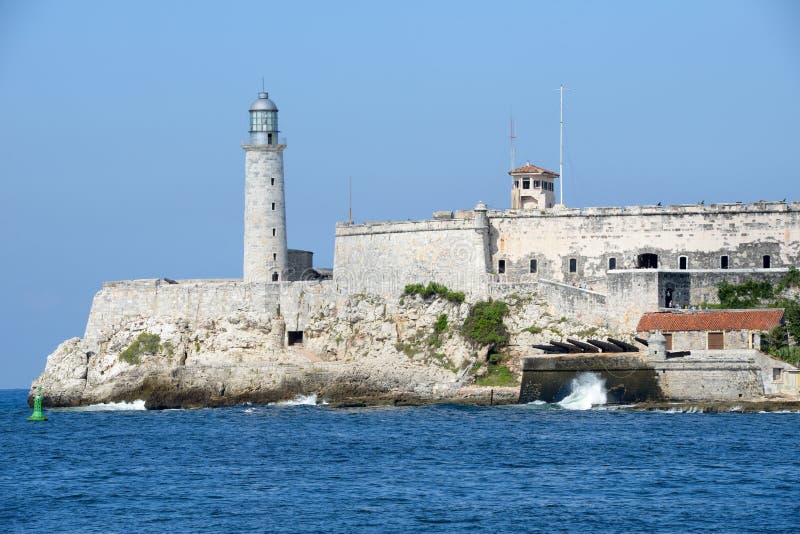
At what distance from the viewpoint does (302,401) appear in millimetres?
55938

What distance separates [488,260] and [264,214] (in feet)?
30.2

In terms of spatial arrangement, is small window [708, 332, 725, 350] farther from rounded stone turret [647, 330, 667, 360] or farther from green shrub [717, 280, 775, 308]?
green shrub [717, 280, 775, 308]

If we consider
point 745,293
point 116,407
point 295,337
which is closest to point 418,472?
point 745,293

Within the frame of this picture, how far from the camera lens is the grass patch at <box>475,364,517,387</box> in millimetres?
52438

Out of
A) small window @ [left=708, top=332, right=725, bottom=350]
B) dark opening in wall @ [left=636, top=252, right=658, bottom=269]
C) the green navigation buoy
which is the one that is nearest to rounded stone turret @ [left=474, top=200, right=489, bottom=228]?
dark opening in wall @ [left=636, top=252, right=658, bottom=269]

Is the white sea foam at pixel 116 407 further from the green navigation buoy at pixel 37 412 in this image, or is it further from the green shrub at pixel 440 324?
the green shrub at pixel 440 324

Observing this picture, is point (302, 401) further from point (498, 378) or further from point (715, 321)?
point (715, 321)

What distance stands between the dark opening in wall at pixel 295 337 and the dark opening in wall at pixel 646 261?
43.4 feet

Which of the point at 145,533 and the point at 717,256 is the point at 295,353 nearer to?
the point at 717,256

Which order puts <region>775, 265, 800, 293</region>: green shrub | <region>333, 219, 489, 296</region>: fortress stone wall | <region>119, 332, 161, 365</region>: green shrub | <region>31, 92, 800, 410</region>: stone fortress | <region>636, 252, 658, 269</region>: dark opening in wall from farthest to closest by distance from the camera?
<region>119, 332, 161, 365</region>: green shrub
<region>333, 219, 489, 296</region>: fortress stone wall
<region>636, 252, 658, 269</region>: dark opening in wall
<region>31, 92, 800, 410</region>: stone fortress
<region>775, 265, 800, 293</region>: green shrub

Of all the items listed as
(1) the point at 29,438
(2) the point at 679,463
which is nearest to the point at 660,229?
(2) the point at 679,463

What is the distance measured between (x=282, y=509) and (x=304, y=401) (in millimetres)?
23897

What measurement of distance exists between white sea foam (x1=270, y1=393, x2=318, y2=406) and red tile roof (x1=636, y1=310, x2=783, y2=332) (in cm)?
1271

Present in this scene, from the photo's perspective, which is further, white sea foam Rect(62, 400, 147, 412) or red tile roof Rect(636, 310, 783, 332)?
white sea foam Rect(62, 400, 147, 412)
